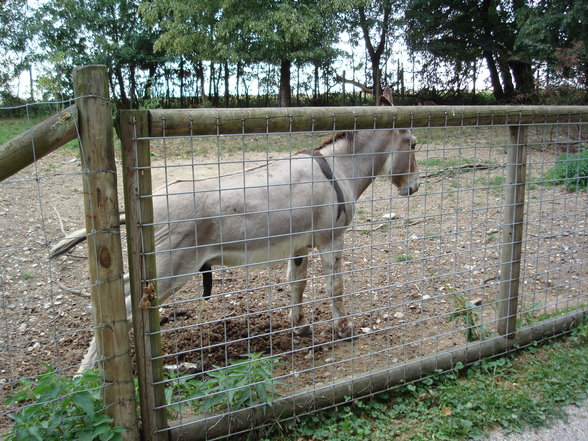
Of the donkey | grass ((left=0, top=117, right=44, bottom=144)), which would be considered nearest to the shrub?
the donkey

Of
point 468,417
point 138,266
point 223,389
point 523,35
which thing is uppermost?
point 523,35

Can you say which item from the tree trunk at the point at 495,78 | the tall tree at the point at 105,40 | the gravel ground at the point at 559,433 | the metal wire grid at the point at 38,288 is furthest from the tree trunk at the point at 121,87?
the gravel ground at the point at 559,433

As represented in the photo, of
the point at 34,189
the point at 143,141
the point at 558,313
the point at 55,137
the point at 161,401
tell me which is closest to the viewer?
the point at 55,137

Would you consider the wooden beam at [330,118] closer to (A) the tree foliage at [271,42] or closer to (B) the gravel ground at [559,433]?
(B) the gravel ground at [559,433]

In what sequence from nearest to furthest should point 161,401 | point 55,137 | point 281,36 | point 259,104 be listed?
point 55,137, point 161,401, point 281,36, point 259,104

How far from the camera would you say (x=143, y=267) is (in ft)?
7.88

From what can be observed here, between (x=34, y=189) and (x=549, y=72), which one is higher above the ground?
(x=549, y=72)

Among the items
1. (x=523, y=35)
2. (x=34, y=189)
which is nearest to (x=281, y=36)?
(x=523, y=35)

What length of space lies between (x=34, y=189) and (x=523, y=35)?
14091 mm

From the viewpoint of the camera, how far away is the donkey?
337 cm

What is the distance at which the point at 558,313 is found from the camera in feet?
13.6

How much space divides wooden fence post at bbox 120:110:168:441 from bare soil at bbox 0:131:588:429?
120 mm

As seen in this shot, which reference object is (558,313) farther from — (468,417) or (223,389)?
(223,389)

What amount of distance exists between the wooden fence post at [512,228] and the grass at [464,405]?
35 centimetres
